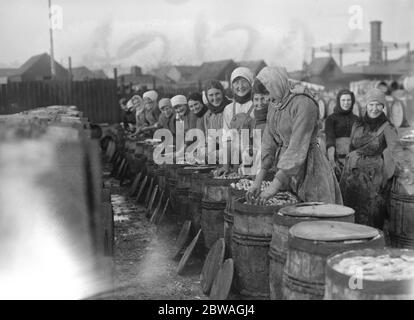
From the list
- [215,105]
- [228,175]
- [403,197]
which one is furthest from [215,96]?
[403,197]

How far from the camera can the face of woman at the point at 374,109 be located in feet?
18.5

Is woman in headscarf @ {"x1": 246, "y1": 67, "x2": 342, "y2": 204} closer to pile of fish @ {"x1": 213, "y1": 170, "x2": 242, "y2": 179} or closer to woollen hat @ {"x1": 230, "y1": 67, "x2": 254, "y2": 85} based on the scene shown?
pile of fish @ {"x1": 213, "y1": 170, "x2": 242, "y2": 179}

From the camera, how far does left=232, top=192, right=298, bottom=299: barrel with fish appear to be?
151 inches

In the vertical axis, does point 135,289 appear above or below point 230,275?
below

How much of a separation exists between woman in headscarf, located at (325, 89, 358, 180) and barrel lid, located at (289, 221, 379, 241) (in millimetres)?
3728

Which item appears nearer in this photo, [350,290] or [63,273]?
[350,290]

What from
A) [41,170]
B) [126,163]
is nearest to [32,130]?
[41,170]

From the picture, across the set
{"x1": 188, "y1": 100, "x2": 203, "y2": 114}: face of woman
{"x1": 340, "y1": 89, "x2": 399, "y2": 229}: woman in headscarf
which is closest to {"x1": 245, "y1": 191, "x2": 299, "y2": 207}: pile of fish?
{"x1": 340, "y1": 89, "x2": 399, "y2": 229}: woman in headscarf

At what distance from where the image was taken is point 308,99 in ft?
12.7

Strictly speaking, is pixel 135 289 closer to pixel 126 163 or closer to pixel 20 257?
pixel 20 257

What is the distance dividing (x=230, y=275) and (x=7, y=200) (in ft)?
5.85

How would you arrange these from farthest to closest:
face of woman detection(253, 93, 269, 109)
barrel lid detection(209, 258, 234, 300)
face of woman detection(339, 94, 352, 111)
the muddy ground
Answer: face of woman detection(339, 94, 352, 111)
the muddy ground
face of woman detection(253, 93, 269, 109)
barrel lid detection(209, 258, 234, 300)

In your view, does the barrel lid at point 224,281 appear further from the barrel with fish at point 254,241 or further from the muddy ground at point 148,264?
the muddy ground at point 148,264

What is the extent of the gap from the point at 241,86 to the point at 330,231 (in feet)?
10.0
